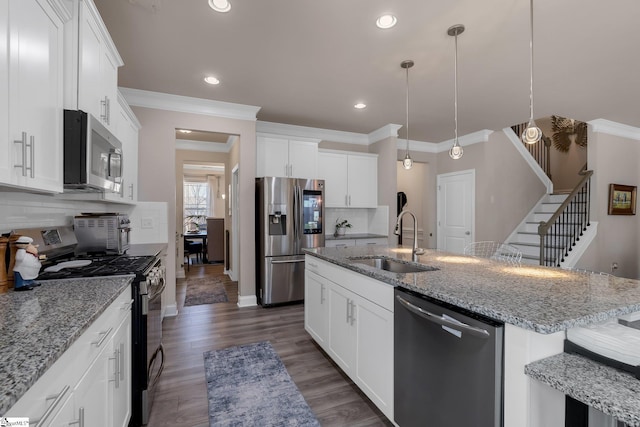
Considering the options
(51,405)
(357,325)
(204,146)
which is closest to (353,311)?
(357,325)

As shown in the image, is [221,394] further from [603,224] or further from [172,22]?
[603,224]

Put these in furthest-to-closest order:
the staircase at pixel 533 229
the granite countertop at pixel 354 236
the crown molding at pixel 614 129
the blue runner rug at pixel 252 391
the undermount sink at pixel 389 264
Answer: the staircase at pixel 533 229 < the granite countertop at pixel 354 236 < the crown molding at pixel 614 129 < the undermount sink at pixel 389 264 < the blue runner rug at pixel 252 391

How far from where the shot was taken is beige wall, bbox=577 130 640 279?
472cm

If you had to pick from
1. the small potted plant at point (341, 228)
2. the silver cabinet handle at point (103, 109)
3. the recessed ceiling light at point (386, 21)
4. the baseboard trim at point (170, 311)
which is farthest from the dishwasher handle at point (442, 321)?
the small potted plant at point (341, 228)

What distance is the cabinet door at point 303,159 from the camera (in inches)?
175

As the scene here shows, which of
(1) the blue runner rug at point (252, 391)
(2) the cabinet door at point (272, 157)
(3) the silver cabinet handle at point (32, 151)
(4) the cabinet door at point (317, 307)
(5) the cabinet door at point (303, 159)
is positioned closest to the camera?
(3) the silver cabinet handle at point (32, 151)

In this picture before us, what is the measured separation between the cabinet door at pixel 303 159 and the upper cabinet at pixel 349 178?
0.72 ft

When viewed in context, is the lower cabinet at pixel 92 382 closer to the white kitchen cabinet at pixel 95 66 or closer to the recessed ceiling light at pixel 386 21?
the white kitchen cabinet at pixel 95 66

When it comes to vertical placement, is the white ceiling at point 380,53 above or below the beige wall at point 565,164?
above

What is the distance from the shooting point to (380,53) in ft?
8.82

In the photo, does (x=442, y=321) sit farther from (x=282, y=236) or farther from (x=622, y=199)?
(x=622, y=199)

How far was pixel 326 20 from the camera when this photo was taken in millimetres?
2238

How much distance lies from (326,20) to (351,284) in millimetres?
1960

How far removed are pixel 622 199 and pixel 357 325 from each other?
5.63m
